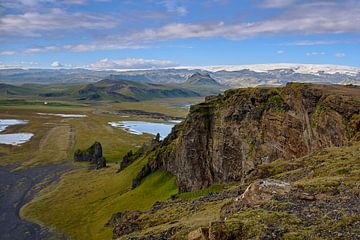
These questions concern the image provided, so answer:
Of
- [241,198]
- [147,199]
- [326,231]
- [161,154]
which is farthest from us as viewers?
[161,154]

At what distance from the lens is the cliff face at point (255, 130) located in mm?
63562

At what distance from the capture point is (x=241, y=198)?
36.3 metres

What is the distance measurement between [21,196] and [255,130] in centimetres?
7670

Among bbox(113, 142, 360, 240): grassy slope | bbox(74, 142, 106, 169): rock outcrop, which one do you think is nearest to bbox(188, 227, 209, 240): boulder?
bbox(113, 142, 360, 240): grassy slope

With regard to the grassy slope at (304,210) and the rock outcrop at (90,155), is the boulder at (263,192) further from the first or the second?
the rock outcrop at (90,155)

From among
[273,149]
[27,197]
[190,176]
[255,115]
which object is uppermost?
[255,115]

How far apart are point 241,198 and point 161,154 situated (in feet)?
263

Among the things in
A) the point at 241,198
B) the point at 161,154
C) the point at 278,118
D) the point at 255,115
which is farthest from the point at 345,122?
the point at 161,154

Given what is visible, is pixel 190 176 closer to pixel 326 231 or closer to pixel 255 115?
pixel 255 115

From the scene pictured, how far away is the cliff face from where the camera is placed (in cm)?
6356

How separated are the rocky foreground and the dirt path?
62.4ft

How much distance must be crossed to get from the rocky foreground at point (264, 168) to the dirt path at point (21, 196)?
19.0m

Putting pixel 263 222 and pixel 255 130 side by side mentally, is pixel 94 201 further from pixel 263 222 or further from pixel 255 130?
pixel 263 222

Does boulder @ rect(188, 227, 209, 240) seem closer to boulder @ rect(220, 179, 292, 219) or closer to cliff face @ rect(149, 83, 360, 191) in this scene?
boulder @ rect(220, 179, 292, 219)
